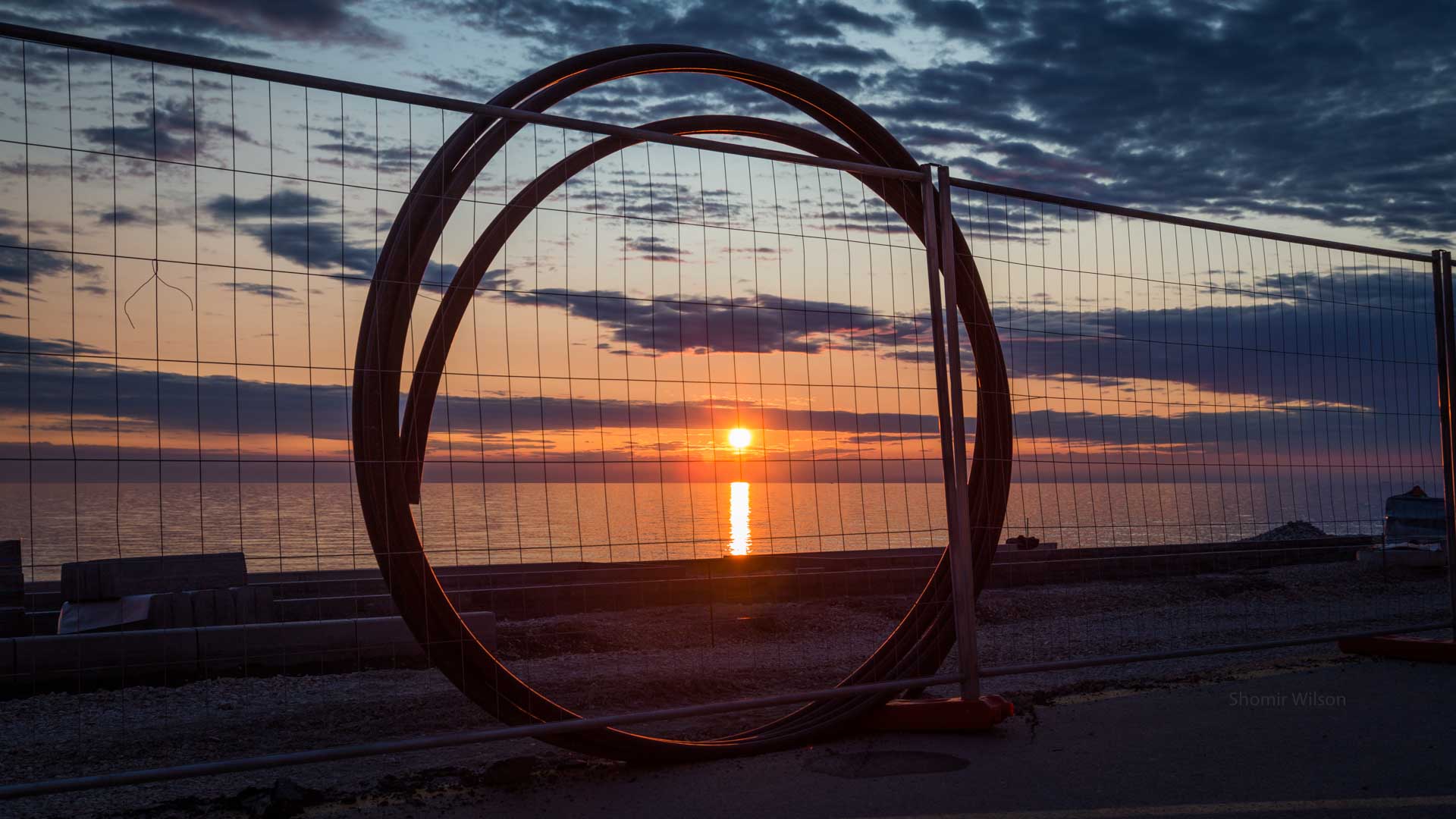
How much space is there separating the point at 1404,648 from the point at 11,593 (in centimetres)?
1198

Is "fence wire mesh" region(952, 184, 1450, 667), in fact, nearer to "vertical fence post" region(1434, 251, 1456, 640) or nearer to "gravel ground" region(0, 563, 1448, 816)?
"vertical fence post" region(1434, 251, 1456, 640)

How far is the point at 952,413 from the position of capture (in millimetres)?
5859

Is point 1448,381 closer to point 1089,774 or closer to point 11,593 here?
point 1089,774

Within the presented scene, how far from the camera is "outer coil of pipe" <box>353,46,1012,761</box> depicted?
16.0 ft

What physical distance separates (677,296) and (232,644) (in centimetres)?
509

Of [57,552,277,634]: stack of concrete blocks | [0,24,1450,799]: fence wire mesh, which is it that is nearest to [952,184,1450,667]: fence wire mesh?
[0,24,1450,799]: fence wire mesh

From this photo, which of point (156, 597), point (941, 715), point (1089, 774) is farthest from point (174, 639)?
point (1089, 774)

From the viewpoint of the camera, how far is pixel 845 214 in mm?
6227

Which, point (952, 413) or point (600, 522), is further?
point (600, 522)

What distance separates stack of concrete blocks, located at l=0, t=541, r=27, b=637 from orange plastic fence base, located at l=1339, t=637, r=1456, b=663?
9.63 m

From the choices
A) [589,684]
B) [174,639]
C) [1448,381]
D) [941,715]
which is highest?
[1448,381]

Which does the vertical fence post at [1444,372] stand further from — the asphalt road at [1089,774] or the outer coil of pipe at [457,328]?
the outer coil of pipe at [457,328]

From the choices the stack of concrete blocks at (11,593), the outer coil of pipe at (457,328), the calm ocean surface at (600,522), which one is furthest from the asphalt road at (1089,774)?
the stack of concrete blocks at (11,593)

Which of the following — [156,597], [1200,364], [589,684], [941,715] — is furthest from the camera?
[156,597]
